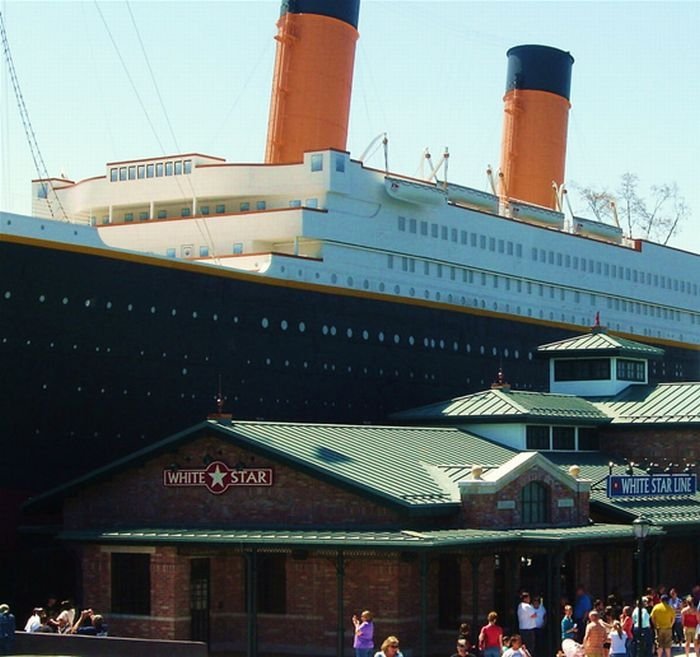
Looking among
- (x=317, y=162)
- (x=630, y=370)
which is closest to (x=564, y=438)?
(x=630, y=370)

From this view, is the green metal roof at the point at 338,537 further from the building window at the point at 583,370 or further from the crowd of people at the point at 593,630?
Answer: the building window at the point at 583,370

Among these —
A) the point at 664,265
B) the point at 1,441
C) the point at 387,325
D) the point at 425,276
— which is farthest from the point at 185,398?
the point at 664,265

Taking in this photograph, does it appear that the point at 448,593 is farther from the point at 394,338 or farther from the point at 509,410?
the point at 394,338

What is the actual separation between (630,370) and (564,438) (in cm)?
585

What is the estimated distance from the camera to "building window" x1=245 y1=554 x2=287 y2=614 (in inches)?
1153

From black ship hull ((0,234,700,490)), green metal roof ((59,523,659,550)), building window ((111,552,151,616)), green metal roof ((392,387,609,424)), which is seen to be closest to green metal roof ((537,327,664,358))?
green metal roof ((392,387,609,424))

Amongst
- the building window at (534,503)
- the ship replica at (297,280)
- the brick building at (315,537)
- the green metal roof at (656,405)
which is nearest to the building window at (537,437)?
the green metal roof at (656,405)

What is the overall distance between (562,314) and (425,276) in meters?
10.2

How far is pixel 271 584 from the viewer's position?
Answer: 29.5m

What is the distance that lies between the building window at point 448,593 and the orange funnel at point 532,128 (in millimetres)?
36865

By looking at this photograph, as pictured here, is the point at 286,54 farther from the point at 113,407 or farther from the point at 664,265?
the point at 664,265

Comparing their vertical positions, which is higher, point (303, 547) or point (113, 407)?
point (113, 407)

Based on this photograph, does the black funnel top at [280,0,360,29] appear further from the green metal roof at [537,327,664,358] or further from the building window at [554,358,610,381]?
the building window at [554,358,610,381]

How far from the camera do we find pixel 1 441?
33.0 m
